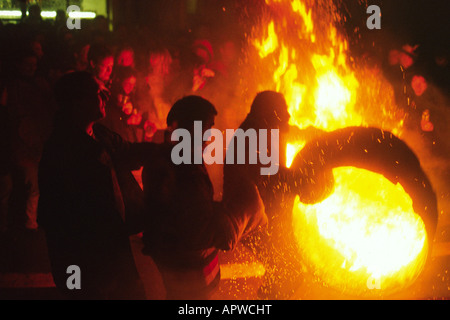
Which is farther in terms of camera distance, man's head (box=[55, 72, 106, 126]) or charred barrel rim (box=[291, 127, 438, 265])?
charred barrel rim (box=[291, 127, 438, 265])

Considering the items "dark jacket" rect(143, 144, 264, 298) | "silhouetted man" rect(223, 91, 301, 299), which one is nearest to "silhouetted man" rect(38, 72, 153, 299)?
"dark jacket" rect(143, 144, 264, 298)

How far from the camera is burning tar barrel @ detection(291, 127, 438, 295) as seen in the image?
3352 millimetres

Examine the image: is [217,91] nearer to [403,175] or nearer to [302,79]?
[302,79]

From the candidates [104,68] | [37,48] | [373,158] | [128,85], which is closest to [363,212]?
[373,158]

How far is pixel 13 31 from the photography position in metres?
5.99

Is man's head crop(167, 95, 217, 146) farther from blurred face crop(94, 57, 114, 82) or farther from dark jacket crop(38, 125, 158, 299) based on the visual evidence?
blurred face crop(94, 57, 114, 82)

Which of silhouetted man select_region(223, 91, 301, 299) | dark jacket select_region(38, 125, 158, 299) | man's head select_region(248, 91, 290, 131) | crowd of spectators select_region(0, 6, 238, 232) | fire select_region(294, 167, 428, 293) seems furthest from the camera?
crowd of spectators select_region(0, 6, 238, 232)

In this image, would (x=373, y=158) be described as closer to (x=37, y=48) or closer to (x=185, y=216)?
(x=185, y=216)

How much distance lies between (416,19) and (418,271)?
5.16 metres

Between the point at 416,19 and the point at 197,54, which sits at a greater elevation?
the point at 416,19

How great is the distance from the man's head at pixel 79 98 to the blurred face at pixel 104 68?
102 inches

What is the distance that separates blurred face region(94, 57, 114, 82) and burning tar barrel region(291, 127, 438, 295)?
264 centimetres

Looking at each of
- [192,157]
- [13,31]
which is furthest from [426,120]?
[13,31]

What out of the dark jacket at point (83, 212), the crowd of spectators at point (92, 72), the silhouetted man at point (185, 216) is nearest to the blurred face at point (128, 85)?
the crowd of spectators at point (92, 72)
